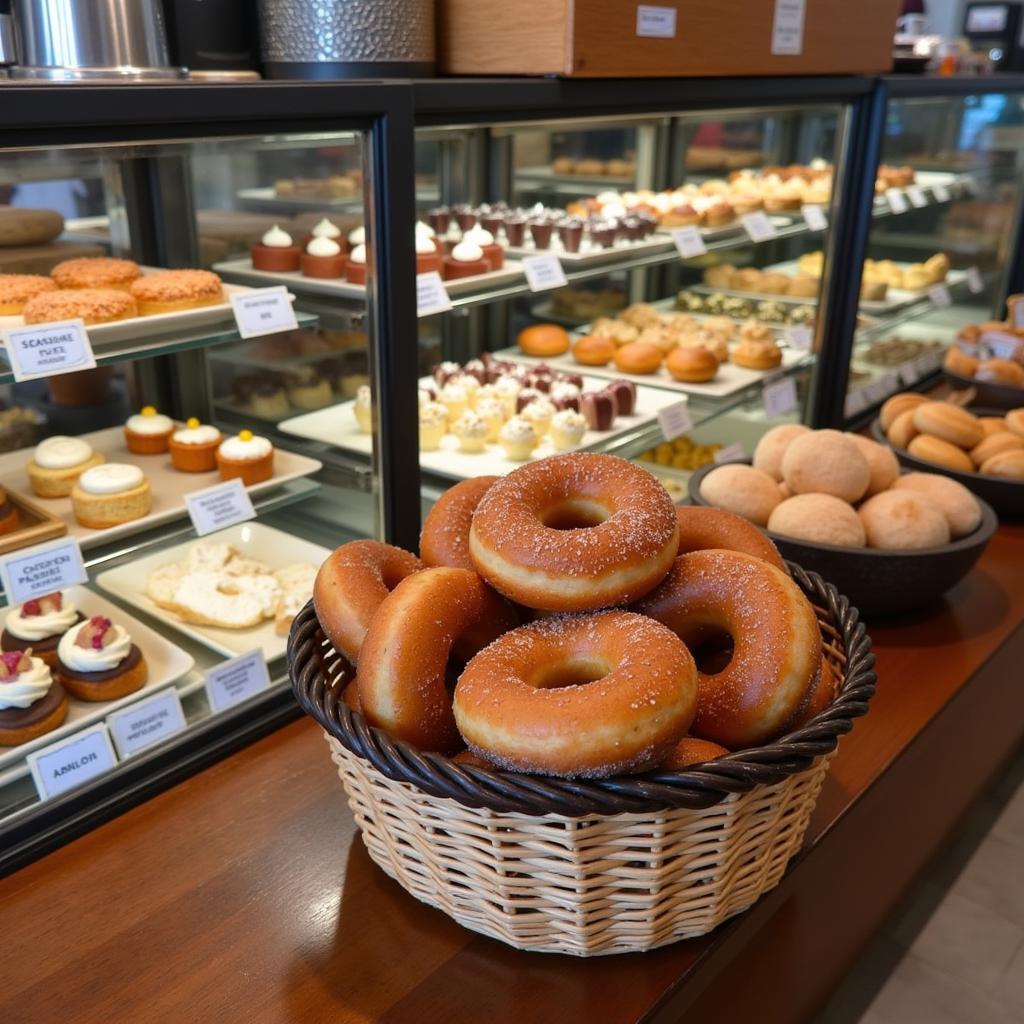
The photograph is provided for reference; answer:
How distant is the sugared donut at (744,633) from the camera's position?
0.89 metres

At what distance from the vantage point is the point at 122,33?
1089 mm

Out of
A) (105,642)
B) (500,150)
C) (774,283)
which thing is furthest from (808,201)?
(105,642)

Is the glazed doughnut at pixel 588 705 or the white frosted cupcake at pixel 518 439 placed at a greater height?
the glazed doughnut at pixel 588 705

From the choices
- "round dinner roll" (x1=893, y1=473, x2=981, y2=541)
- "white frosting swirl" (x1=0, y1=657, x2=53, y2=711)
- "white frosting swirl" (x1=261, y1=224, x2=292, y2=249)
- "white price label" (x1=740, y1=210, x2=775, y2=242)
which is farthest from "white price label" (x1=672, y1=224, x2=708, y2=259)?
"white frosting swirl" (x1=0, y1=657, x2=53, y2=711)

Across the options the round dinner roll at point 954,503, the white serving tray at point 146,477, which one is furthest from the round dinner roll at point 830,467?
the white serving tray at point 146,477

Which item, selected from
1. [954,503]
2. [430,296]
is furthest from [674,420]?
[430,296]

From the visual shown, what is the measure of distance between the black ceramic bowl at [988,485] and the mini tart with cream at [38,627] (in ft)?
4.85

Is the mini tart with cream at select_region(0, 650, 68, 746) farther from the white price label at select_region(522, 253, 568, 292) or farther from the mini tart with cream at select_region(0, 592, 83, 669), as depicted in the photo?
the white price label at select_region(522, 253, 568, 292)

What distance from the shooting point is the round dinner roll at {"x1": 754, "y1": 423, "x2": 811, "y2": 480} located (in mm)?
1674

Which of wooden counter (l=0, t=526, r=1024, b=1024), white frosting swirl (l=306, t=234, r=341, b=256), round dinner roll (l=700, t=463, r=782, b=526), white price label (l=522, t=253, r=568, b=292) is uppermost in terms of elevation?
white frosting swirl (l=306, t=234, r=341, b=256)

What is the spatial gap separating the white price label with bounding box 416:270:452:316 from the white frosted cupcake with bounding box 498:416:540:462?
457mm

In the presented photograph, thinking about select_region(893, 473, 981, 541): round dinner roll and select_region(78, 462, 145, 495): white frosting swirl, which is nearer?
select_region(78, 462, 145, 495): white frosting swirl

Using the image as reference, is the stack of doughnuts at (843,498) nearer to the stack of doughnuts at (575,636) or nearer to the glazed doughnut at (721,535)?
the glazed doughnut at (721,535)

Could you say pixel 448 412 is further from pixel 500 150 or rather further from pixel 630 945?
pixel 630 945
